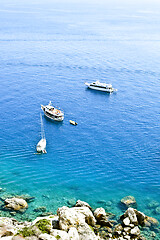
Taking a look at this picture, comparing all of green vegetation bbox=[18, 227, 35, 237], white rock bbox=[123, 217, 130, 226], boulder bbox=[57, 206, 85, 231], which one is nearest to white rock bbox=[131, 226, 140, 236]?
white rock bbox=[123, 217, 130, 226]

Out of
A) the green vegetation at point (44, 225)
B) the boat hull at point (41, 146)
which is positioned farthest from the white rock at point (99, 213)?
the boat hull at point (41, 146)

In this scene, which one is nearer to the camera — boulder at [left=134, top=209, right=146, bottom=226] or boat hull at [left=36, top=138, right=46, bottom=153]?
boulder at [left=134, top=209, right=146, bottom=226]

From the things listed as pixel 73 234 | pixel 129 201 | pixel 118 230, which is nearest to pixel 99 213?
pixel 118 230

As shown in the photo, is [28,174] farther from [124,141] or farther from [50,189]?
[124,141]

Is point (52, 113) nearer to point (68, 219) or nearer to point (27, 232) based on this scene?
point (68, 219)

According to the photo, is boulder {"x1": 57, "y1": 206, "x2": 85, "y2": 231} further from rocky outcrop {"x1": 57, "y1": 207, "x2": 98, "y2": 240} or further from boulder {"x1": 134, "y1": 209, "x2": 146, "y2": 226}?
boulder {"x1": 134, "y1": 209, "x2": 146, "y2": 226}

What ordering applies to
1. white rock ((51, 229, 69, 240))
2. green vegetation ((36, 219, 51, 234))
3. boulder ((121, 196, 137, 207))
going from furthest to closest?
boulder ((121, 196, 137, 207)) < green vegetation ((36, 219, 51, 234)) < white rock ((51, 229, 69, 240))

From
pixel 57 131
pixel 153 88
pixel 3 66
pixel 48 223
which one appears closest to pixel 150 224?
pixel 48 223
